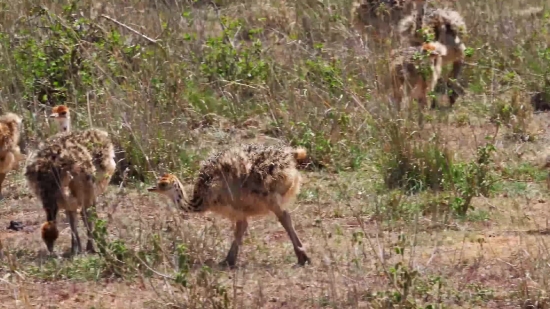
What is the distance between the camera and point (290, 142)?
1150cm

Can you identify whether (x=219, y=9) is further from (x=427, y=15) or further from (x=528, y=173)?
(x=528, y=173)

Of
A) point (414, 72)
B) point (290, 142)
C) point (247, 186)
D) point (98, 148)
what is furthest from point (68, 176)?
point (414, 72)

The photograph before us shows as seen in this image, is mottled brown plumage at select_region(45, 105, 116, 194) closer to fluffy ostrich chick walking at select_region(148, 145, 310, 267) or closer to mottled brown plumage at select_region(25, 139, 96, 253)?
mottled brown plumage at select_region(25, 139, 96, 253)

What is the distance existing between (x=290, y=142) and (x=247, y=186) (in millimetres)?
2920

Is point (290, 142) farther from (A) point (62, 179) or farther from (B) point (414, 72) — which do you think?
(A) point (62, 179)

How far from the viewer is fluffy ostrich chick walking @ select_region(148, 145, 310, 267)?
8602mm

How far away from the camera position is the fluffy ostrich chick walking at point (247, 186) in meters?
8.60

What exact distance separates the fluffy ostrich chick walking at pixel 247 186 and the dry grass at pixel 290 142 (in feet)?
0.78

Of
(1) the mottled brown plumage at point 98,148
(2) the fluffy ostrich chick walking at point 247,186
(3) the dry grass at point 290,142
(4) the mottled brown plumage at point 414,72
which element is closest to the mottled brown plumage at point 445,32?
(3) the dry grass at point 290,142

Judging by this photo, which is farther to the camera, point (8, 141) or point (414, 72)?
point (414, 72)

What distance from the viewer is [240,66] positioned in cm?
1286

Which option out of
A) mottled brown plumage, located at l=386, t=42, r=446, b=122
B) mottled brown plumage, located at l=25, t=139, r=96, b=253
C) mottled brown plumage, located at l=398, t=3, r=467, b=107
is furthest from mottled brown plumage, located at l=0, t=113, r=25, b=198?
mottled brown plumage, located at l=398, t=3, r=467, b=107

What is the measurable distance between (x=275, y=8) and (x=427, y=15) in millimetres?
2649

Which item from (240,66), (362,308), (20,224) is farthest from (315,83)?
(362,308)
